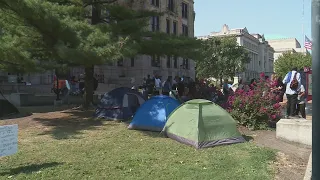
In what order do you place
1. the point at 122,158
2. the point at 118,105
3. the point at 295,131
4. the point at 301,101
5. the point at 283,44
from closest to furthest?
the point at 122,158, the point at 295,131, the point at 301,101, the point at 118,105, the point at 283,44

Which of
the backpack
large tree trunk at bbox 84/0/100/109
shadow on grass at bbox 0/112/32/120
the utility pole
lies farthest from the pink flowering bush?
the utility pole

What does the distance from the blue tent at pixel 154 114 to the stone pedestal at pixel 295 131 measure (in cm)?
310

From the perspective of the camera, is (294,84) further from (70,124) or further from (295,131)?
(70,124)

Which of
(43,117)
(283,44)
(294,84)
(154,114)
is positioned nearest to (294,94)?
(294,84)

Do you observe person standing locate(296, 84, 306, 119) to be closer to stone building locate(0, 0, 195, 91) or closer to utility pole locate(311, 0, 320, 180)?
utility pole locate(311, 0, 320, 180)

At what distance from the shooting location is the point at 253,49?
126 m

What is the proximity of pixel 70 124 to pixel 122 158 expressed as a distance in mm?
4652

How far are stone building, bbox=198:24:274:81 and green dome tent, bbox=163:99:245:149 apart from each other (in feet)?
331

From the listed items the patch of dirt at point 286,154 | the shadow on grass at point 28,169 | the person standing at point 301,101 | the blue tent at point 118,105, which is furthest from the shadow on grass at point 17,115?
the person standing at point 301,101

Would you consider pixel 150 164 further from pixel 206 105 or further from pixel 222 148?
pixel 206 105

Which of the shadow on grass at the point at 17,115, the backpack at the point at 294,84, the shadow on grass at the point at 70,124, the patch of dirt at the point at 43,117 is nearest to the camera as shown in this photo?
the shadow on grass at the point at 70,124

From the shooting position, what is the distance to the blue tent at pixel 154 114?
10.3 meters

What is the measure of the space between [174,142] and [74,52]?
3704 mm

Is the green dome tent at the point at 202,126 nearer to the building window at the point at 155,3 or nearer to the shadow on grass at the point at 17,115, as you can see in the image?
the shadow on grass at the point at 17,115
